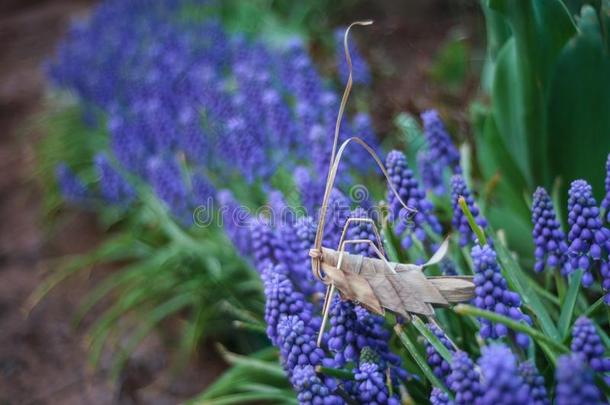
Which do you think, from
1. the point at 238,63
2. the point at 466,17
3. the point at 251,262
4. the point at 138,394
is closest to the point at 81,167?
the point at 238,63

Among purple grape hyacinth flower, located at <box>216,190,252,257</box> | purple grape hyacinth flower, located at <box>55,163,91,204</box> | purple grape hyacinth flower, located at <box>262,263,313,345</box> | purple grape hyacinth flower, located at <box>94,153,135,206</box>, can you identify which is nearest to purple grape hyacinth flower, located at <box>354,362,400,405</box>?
purple grape hyacinth flower, located at <box>262,263,313,345</box>

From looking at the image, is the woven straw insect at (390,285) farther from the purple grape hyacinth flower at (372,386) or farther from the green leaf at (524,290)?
the green leaf at (524,290)

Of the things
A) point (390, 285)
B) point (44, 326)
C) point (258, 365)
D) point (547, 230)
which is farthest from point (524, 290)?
point (44, 326)

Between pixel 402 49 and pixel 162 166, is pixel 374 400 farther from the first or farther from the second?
pixel 402 49

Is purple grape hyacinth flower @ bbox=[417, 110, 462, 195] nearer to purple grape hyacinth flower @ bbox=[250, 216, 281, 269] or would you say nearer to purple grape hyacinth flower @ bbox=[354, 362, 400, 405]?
purple grape hyacinth flower @ bbox=[250, 216, 281, 269]

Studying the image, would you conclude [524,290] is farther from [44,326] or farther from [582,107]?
[44,326]

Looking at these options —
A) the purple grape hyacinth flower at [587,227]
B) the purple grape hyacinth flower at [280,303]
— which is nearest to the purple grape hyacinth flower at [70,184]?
the purple grape hyacinth flower at [280,303]
